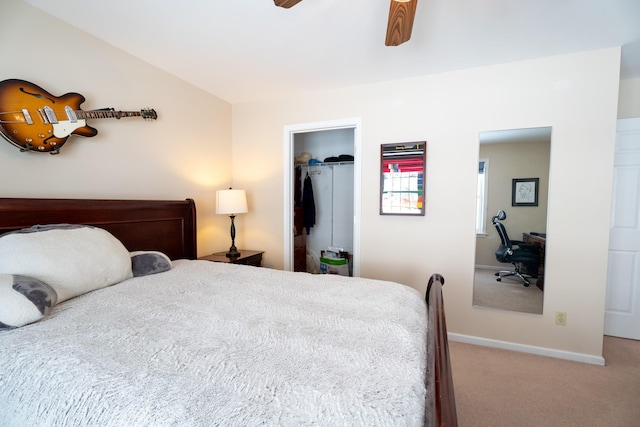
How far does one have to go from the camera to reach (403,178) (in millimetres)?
2570

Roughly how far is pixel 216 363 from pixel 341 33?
6.68 feet

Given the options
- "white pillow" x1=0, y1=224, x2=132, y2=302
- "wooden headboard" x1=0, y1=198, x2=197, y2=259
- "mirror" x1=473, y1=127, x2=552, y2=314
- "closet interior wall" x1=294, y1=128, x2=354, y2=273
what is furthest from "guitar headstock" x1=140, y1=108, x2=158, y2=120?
"mirror" x1=473, y1=127, x2=552, y2=314

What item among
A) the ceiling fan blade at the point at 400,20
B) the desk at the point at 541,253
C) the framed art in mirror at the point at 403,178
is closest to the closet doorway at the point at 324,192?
the framed art in mirror at the point at 403,178

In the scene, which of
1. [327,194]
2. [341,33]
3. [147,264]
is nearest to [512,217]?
[341,33]

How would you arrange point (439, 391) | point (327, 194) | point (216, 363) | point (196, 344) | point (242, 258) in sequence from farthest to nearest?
point (327, 194) → point (242, 258) → point (196, 344) → point (216, 363) → point (439, 391)

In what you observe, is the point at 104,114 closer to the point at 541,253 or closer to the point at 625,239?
the point at 541,253

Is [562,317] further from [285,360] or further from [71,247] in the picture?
[71,247]

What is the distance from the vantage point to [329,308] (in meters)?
1.25

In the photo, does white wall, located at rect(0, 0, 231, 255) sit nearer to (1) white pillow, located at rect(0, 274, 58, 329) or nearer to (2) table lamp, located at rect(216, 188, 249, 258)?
(2) table lamp, located at rect(216, 188, 249, 258)

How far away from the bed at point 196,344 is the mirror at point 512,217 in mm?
1209

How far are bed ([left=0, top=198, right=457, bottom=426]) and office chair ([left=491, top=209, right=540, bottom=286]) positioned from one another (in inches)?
50.4

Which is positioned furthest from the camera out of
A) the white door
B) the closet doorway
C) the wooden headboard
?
the closet doorway

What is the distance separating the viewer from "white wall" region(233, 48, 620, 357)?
2094 millimetres

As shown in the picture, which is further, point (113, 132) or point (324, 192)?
point (324, 192)
